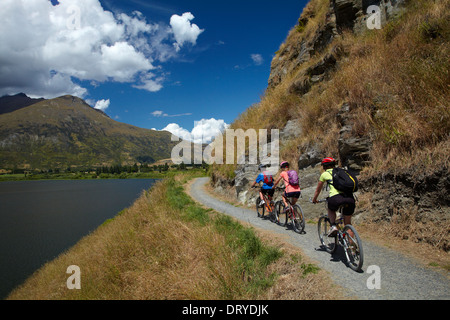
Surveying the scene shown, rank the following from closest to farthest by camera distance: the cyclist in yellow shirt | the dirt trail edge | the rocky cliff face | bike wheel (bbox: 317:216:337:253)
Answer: the dirt trail edge → the cyclist in yellow shirt → bike wheel (bbox: 317:216:337:253) → the rocky cliff face

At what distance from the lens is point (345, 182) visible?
480cm

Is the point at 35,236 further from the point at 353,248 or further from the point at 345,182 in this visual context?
the point at 345,182

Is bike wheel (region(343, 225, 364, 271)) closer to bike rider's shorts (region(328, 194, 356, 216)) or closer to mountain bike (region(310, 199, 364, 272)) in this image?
mountain bike (region(310, 199, 364, 272))

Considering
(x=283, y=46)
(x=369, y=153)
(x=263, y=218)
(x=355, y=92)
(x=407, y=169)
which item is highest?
(x=283, y=46)

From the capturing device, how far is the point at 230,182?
18.5 metres

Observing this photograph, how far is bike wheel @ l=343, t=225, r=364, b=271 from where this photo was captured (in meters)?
4.43

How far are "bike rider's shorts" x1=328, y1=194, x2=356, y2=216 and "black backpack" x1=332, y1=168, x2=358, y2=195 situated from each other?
5.1 inches

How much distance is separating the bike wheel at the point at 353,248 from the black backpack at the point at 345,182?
75 cm

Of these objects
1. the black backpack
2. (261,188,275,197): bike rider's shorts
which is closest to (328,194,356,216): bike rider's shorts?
the black backpack

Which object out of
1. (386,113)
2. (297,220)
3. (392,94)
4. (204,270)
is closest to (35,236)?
(204,270)
